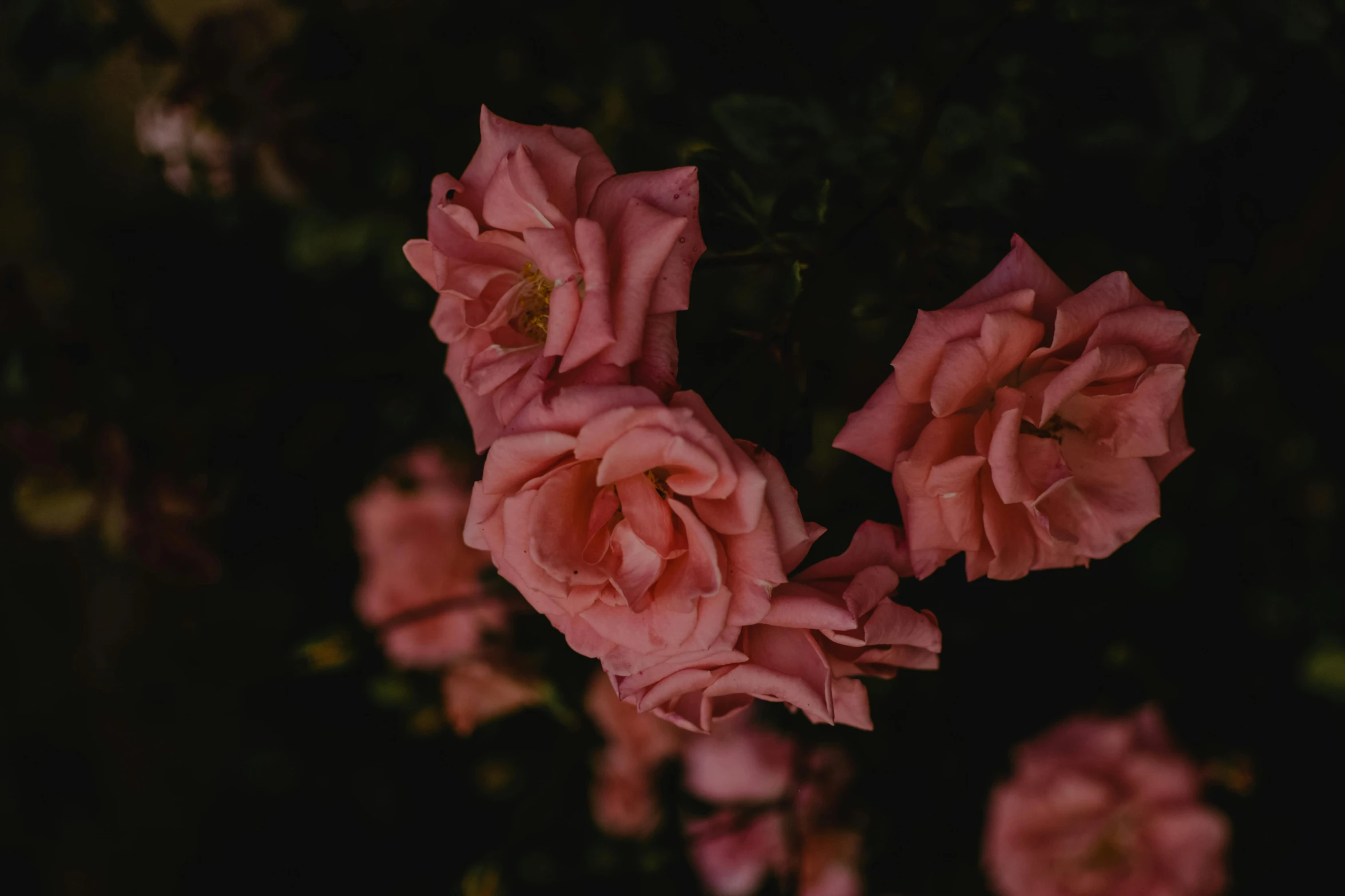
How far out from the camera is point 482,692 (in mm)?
976

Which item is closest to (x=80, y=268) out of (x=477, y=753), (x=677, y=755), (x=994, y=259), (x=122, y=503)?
(x=122, y=503)

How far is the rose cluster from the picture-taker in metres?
0.39

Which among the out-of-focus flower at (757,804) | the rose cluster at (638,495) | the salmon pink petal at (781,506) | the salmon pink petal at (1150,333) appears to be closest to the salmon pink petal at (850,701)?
the rose cluster at (638,495)

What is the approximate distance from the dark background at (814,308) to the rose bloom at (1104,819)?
0.05 meters

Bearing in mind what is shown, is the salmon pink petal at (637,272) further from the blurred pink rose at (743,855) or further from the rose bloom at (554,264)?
the blurred pink rose at (743,855)

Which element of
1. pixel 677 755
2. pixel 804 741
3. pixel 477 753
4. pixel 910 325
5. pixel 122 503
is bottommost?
pixel 477 753

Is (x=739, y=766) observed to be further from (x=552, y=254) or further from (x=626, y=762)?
(x=552, y=254)

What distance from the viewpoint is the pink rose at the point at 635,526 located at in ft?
1.24

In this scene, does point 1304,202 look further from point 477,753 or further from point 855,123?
point 477,753

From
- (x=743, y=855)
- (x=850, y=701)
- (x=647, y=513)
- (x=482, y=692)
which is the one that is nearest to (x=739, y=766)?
(x=743, y=855)

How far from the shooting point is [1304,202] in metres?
0.82

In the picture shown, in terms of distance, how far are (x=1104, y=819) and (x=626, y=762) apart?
0.50 metres

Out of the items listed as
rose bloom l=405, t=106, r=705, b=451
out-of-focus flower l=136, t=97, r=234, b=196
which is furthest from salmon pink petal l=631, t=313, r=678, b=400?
out-of-focus flower l=136, t=97, r=234, b=196

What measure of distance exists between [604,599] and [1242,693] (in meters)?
0.91
